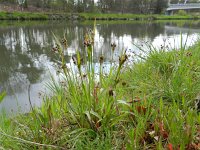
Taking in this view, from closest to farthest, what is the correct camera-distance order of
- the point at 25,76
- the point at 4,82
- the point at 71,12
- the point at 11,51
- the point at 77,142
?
the point at 77,142, the point at 4,82, the point at 25,76, the point at 11,51, the point at 71,12

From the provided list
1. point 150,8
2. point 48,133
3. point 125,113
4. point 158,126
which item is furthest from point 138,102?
point 150,8

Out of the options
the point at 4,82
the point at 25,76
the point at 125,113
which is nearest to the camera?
the point at 125,113

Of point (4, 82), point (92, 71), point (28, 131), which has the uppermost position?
point (92, 71)

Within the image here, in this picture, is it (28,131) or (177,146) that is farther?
(28,131)

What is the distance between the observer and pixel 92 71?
1.78 meters

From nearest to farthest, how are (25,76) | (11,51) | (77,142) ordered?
(77,142)
(25,76)
(11,51)

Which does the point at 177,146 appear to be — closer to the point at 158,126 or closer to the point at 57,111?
the point at 158,126

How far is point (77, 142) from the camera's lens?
4.99 feet

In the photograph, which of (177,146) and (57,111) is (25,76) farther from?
(177,146)

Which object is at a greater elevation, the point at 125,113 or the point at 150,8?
the point at 150,8

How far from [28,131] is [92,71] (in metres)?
0.65

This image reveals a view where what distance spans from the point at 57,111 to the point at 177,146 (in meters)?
0.95

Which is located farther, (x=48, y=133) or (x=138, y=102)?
(x=138, y=102)

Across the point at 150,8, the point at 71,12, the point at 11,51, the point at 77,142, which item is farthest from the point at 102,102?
the point at 150,8
